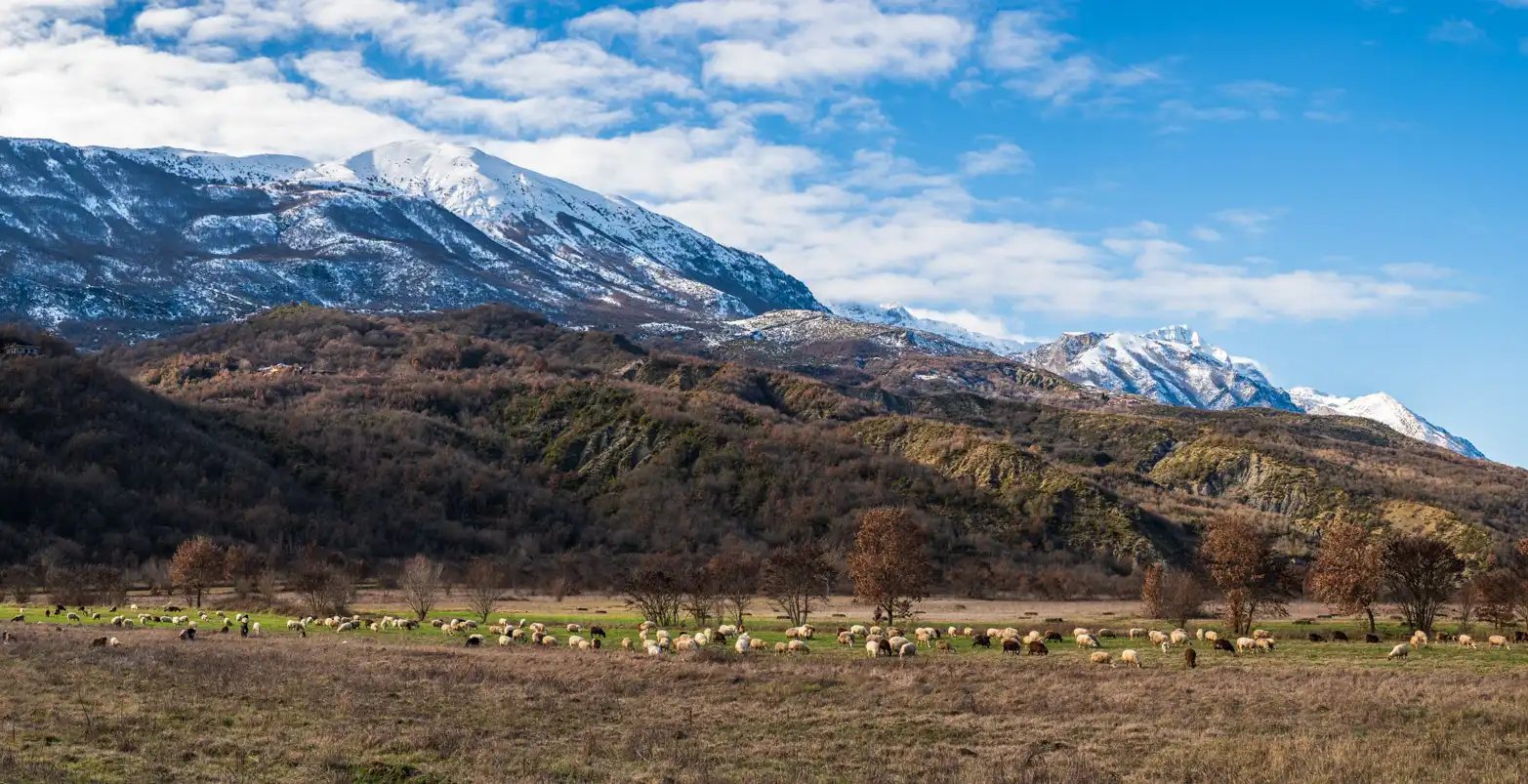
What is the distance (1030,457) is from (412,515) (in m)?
92.9

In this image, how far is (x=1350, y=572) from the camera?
189 feet

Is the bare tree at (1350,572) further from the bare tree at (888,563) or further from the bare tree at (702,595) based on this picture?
the bare tree at (702,595)

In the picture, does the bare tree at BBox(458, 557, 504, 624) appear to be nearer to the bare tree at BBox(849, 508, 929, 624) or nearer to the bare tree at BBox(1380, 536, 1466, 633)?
the bare tree at BBox(849, 508, 929, 624)

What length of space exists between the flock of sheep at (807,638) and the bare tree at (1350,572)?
410 cm

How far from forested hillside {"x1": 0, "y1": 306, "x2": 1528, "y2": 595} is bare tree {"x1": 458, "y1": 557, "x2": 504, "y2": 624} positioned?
580cm

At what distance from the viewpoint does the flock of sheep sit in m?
43.6

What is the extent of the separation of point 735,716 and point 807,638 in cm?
2479

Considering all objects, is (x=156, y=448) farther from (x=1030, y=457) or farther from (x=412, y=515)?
(x=1030, y=457)

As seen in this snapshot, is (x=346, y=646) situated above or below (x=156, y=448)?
below

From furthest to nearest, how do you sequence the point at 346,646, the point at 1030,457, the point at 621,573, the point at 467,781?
the point at 1030,457, the point at 621,573, the point at 346,646, the point at 467,781

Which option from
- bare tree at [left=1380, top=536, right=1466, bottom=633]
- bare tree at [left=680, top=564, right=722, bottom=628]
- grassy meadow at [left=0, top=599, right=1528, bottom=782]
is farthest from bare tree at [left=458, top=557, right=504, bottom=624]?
bare tree at [left=1380, top=536, right=1466, bottom=633]

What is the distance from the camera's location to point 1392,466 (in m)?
187

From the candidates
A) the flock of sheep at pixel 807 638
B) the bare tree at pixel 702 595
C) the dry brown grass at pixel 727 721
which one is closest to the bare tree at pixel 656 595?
the bare tree at pixel 702 595

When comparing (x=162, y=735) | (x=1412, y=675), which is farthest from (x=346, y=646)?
(x=1412, y=675)
